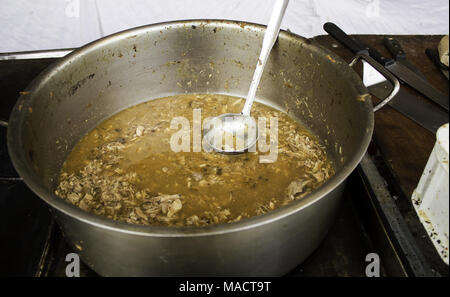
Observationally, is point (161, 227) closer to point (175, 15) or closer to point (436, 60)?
point (436, 60)

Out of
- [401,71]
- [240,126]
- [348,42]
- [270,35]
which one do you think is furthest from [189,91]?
[401,71]

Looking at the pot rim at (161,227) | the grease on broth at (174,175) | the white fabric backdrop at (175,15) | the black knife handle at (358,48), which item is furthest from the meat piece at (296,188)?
the white fabric backdrop at (175,15)

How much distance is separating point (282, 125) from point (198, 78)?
41 cm

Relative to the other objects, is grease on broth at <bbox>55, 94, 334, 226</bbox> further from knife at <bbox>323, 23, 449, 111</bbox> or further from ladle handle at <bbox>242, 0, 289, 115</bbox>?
knife at <bbox>323, 23, 449, 111</bbox>

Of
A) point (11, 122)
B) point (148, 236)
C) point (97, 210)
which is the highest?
point (11, 122)

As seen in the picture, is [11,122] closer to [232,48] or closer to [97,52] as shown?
[97,52]

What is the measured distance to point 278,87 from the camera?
5.08 ft

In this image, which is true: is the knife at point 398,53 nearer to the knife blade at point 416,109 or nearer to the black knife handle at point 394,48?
the black knife handle at point 394,48

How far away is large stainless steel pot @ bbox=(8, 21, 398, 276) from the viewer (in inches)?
31.6

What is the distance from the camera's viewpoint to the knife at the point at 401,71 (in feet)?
4.21

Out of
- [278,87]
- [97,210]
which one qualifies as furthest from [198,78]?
[97,210]

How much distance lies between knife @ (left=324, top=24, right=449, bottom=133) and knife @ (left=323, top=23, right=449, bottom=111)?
4cm

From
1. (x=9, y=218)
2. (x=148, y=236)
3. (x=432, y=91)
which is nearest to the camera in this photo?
(x=148, y=236)

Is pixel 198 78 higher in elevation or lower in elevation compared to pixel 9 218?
higher
